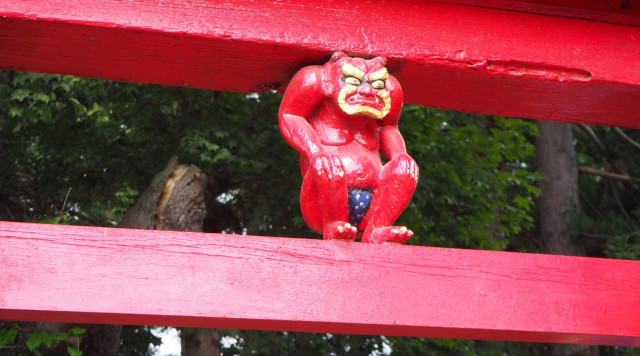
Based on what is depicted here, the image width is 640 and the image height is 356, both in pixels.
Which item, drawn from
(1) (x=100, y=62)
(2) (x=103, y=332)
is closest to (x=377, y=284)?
(1) (x=100, y=62)

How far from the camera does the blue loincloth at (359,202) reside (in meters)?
2.21

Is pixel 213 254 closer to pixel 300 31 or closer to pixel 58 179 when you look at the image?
pixel 300 31

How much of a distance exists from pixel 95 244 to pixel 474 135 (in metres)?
5.15

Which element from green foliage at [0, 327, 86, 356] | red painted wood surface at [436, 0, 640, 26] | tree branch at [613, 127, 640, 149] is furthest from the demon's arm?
tree branch at [613, 127, 640, 149]

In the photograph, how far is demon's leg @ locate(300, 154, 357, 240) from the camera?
6.81ft

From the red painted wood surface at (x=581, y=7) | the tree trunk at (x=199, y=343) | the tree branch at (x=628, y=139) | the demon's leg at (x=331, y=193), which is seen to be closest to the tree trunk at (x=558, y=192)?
the tree branch at (x=628, y=139)

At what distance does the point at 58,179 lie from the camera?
5.54 m

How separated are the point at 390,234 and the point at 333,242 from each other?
7.5 inches

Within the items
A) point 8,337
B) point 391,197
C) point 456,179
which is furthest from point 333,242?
point 456,179

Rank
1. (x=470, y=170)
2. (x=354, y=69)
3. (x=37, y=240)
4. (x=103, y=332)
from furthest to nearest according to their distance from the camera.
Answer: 1. (x=470, y=170)
2. (x=103, y=332)
3. (x=354, y=69)
4. (x=37, y=240)

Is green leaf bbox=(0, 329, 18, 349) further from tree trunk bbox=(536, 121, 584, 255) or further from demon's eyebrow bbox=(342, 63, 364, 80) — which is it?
tree trunk bbox=(536, 121, 584, 255)

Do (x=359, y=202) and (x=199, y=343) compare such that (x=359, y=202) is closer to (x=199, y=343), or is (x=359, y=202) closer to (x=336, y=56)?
(x=336, y=56)

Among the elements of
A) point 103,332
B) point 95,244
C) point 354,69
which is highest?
point 354,69

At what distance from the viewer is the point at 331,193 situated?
6.92ft
